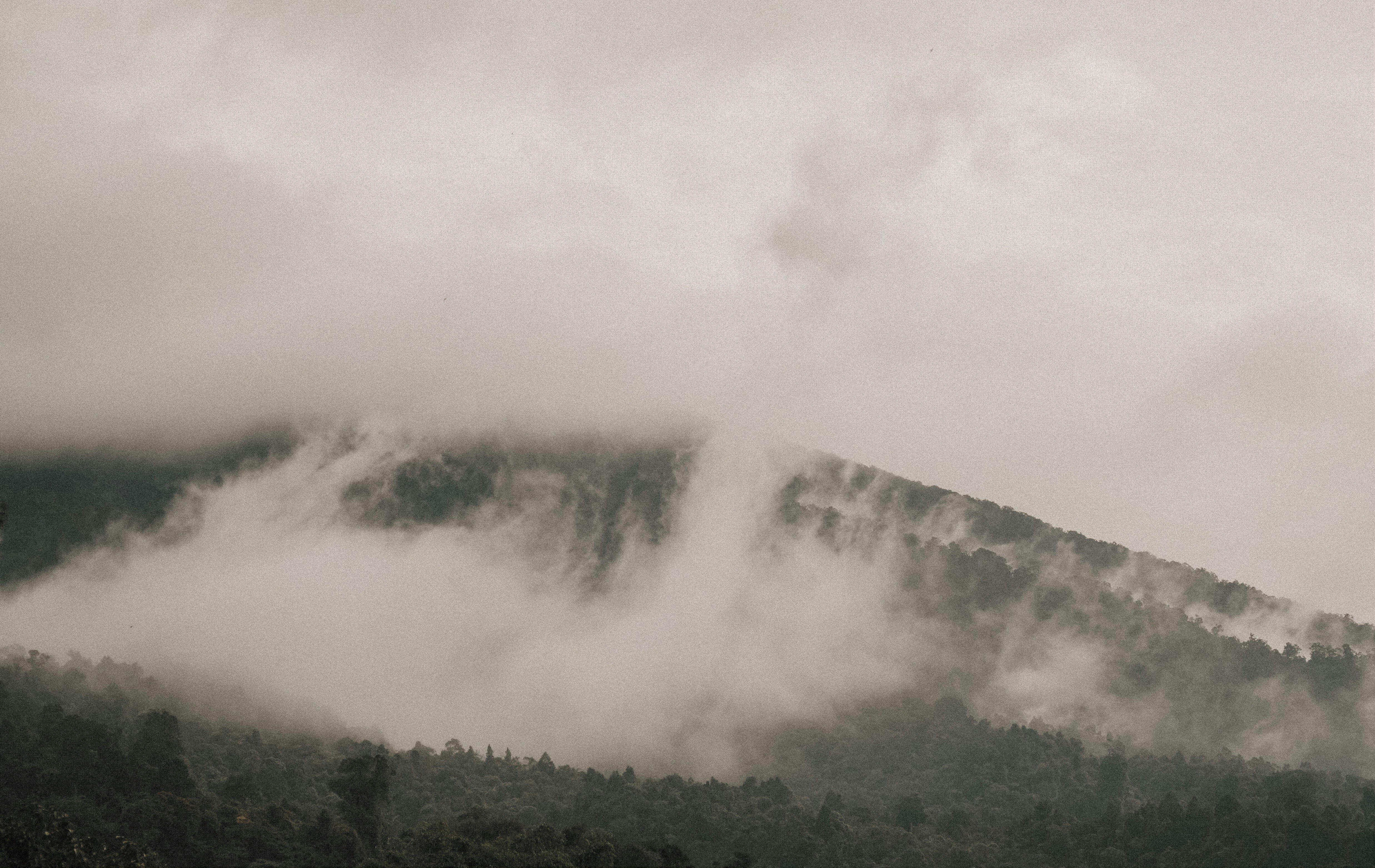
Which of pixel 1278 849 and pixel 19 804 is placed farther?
pixel 1278 849

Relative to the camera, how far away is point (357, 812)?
6658 inches

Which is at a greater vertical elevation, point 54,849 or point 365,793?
point 365,793

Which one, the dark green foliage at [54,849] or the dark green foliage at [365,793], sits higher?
the dark green foliage at [365,793]

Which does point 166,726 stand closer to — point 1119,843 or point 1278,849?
point 1119,843

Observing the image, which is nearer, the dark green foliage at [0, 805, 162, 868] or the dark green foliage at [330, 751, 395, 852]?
the dark green foliage at [0, 805, 162, 868]

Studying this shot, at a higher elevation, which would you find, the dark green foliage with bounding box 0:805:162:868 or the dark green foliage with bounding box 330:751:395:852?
the dark green foliage with bounding box 330:751:395:852

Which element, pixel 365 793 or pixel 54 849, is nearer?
pixel 54 849

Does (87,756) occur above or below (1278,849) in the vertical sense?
below

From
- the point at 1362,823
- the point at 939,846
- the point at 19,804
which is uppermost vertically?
the point at 1362,823

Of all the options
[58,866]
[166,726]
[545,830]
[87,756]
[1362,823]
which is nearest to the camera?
[58,866]

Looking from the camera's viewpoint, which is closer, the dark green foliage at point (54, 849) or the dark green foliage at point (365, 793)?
the dark green foliage at point (54, 849)

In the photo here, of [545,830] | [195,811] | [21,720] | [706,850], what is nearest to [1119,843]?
[706,850]

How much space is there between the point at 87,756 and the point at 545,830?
203 ft

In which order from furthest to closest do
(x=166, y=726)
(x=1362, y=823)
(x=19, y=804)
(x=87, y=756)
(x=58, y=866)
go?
(x=166, y=726)
(x=1362, y=823)
(x=87, y=756)
(x=19, y=804)
(x=58, y=866)
